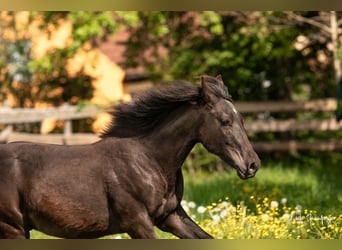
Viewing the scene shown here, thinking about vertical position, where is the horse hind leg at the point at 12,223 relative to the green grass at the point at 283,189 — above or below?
above

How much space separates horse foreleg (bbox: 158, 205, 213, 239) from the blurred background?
5691 millimetres

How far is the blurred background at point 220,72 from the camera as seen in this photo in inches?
451

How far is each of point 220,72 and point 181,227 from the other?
8.90 m

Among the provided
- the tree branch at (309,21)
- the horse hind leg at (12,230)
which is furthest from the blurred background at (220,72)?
the horse hind leg at (12,230)

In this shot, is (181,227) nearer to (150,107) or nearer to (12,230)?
(150,107)

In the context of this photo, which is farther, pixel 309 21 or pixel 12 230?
pixel 309 21

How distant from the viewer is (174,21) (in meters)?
13.4

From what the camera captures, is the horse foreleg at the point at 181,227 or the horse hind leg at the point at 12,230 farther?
the horse foreleg at the point at 181,227

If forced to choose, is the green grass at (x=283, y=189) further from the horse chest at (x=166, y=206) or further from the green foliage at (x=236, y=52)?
the green foliage at (x=236, y=52)

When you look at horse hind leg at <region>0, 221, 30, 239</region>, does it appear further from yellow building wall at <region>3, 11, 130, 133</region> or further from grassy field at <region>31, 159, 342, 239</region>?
yellow building wall at <region>3, 11, 130, 133</region>

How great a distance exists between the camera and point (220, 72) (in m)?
12.7

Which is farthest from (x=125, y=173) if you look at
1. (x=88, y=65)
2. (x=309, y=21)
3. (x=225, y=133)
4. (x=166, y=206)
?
(x=88, y=65)
